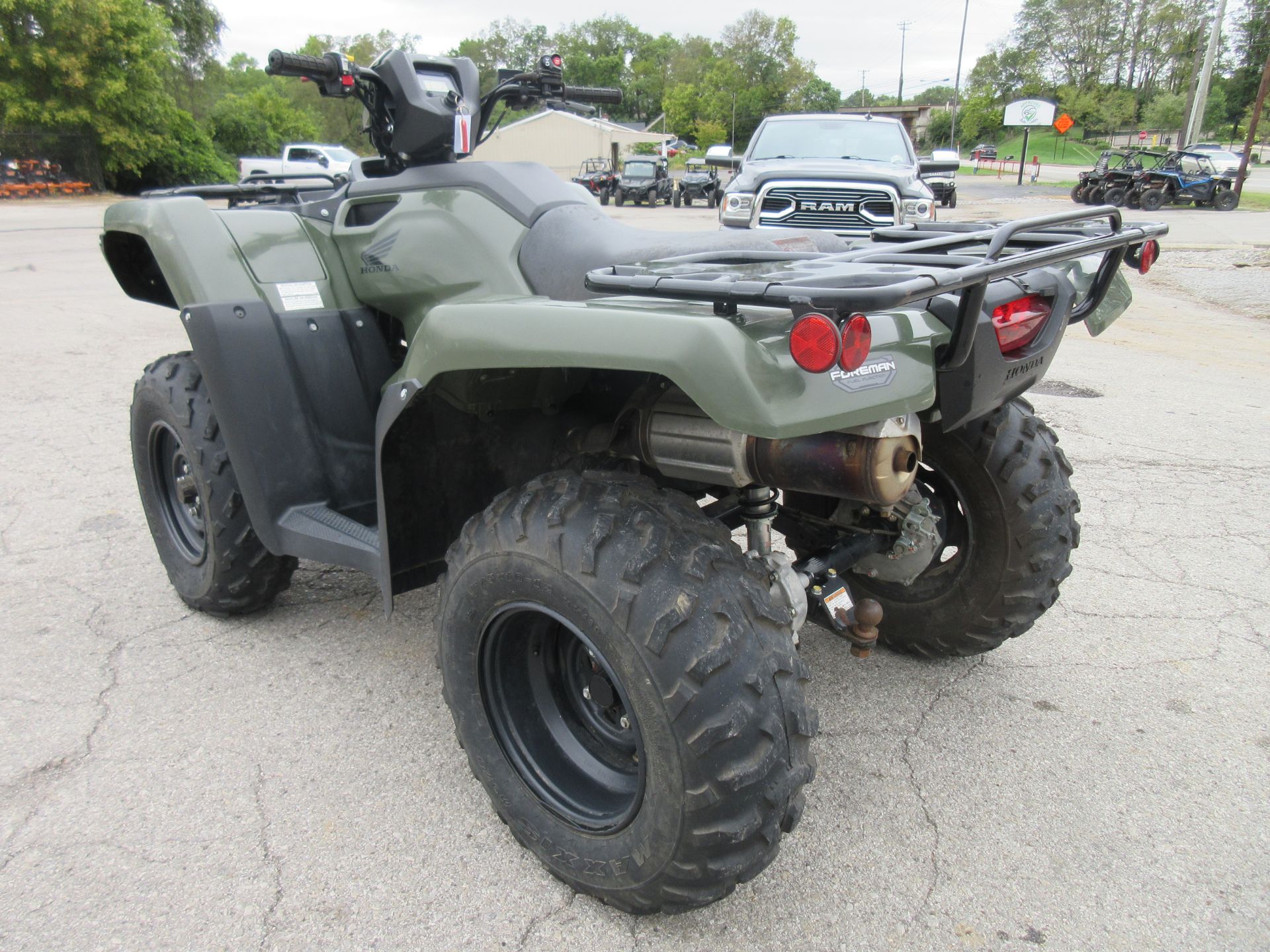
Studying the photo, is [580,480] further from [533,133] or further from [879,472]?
[533,133]

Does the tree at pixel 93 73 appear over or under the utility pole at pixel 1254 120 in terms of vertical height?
over

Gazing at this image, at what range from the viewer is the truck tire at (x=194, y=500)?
305cm

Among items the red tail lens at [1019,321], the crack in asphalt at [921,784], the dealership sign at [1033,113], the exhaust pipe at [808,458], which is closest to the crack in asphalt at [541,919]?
the crack in asphalt at [921,784]

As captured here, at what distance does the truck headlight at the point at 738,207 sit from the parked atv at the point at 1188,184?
21.6m

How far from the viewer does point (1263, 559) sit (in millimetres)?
3904

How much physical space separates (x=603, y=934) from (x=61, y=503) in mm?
3904

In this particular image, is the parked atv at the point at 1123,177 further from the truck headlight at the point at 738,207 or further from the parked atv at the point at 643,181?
the truck headlight at the point at 738,207

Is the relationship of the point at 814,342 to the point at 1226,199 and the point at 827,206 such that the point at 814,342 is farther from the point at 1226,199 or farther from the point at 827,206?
the point at 1226,199

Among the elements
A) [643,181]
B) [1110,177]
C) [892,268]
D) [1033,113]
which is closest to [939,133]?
[1033,113]

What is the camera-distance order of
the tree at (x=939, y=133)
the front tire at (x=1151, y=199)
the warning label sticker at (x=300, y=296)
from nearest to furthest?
the warning label sticker at (x=300, y=296)
the front tire at (x=1151, y=199)
the tree at (x=939, y=133)

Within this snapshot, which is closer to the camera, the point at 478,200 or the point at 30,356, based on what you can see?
the point at 478,200

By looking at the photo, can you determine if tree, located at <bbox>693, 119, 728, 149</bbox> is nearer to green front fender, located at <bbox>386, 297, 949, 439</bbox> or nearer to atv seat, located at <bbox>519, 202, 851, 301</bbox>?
atv seat, located at <bbox>519, 202, 851, 301</bbox>

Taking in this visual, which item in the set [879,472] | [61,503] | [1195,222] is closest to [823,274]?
[879,472]

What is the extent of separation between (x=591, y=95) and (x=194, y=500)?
2172mm
